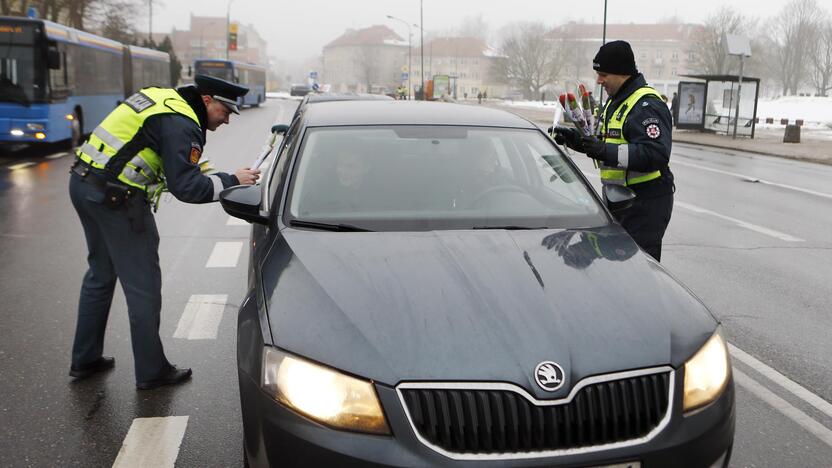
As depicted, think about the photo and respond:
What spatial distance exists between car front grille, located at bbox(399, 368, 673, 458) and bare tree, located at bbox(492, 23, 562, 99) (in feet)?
395

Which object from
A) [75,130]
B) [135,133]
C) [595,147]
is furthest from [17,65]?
[595,147]

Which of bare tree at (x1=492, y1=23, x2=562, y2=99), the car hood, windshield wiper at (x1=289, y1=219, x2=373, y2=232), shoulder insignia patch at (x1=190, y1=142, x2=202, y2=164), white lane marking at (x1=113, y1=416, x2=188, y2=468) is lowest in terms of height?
white lane marking at (x1=113, y1=416, x2=188, y2=468)

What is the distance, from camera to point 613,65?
4.73m

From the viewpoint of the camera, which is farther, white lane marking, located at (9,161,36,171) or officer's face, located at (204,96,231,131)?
white lane marking, located at (9,161,36,171)

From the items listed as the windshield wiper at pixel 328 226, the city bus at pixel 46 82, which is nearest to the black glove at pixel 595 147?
the windshield wiper at pixel 328 226

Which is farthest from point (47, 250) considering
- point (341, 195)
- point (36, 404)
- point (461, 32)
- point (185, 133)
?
point (461, 32)

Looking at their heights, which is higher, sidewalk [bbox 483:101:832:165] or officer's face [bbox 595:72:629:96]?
officer's face [bbox 595:72:629:96]

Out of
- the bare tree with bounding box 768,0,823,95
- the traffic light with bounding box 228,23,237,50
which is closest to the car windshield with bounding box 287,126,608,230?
the traffic light with bounding box 228,23,237,50

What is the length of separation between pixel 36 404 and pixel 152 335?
2.07 feet

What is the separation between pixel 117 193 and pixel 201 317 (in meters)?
1.81

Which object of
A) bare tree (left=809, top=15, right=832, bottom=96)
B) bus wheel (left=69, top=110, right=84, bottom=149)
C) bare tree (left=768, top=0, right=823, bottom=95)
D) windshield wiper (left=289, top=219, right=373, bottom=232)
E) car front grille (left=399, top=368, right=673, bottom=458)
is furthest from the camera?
bare tree (left=768, top=0, right=823, bottom=95)

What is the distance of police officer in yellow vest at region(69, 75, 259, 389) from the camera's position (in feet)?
13.1

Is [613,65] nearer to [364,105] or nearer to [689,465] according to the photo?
[364,105]

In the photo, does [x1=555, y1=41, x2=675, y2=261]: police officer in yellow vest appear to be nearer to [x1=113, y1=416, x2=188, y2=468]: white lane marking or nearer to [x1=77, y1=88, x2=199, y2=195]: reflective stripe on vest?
[x1=77, y1=88, x2=199, y2=195]: reflective stripe on vest
